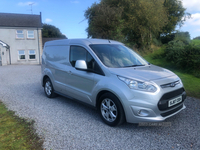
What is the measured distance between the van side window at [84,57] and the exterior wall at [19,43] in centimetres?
2436

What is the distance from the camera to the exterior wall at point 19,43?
25859mm

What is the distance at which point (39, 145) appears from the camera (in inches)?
125

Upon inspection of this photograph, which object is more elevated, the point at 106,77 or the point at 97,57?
the point at 97,57

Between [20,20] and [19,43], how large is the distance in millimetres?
4249

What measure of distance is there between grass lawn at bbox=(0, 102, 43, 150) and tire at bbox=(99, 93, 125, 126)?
1532mm

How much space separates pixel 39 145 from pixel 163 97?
2623mm

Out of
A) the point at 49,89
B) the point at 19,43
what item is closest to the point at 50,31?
the point at 19,43

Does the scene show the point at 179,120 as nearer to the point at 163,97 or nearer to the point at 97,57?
the point at 163,97

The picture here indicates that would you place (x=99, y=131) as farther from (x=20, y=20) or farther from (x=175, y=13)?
(x=20, y=20)

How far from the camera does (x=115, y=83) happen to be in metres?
3.64

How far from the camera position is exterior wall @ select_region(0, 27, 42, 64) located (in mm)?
25859

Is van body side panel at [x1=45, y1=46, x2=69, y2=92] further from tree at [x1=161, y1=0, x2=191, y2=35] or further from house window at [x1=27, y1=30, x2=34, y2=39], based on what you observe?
house window at [x1=27, y1=30, x2=34, y2=39]

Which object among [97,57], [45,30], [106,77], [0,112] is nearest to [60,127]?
[106,77]

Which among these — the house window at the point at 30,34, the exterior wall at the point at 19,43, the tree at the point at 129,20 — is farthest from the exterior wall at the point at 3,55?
the tree at the point at 129,20
